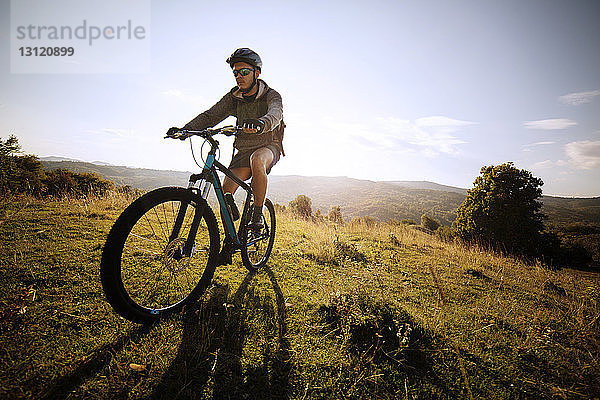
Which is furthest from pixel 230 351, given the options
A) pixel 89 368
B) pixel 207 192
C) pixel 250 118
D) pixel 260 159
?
pixel 250 118

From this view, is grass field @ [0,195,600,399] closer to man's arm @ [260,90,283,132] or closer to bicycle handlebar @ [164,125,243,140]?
bicycle handlebar @ [164,125,243,140]

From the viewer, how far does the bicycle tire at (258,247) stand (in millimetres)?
3822

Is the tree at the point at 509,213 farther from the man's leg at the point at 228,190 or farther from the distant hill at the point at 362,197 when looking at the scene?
the distant hill at the point at 362,197

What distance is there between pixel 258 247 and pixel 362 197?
14937cm

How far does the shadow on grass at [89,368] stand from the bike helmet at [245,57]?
11.1 feet

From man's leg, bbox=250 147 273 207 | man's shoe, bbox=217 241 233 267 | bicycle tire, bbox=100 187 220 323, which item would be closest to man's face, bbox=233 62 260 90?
man's leg, bbox=250 147 273 207

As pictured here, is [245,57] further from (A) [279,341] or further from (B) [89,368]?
(B) [89,368]

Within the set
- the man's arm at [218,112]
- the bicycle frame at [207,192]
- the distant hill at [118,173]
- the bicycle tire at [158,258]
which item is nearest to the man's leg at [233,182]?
the bicycle frame at [207,192]

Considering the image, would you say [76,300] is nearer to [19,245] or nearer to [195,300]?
[195,300]

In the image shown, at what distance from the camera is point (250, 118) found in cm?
385

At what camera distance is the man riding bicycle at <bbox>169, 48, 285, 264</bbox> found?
11.6 feet

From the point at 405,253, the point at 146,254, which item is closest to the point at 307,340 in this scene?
the point at 146,254

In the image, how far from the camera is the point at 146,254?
2582 mm

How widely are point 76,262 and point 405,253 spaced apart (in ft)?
22.9
